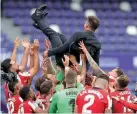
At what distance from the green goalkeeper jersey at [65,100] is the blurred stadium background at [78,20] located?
10934 mm

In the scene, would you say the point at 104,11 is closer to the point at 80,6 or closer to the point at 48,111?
the point at 80,6

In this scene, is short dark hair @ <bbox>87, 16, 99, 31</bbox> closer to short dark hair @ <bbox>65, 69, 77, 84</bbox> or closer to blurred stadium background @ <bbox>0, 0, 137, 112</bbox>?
short dark hair @ <bbox>65, 69, 77, 84</bbox>

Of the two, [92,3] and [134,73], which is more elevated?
[92,3]

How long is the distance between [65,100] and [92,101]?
41cm

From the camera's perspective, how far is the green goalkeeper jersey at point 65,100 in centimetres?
823

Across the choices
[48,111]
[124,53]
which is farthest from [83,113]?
[124,53]

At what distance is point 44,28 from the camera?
965 cm

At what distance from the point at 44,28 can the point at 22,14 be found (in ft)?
38.9

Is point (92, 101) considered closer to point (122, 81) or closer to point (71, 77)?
point (71, 77)

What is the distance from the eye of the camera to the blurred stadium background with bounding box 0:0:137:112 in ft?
66.9

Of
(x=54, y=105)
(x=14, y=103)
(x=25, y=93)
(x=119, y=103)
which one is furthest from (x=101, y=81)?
(x=14, y=103)

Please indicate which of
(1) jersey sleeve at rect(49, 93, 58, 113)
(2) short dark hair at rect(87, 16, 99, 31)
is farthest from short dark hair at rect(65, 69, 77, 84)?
(2) short dark hair at rect(87, 16, 99, 31)

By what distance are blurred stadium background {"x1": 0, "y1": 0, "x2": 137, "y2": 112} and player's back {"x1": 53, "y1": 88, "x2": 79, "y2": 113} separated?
35.9ft

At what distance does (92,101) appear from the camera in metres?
7.97
